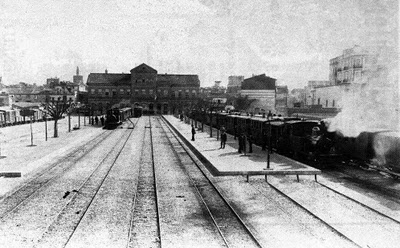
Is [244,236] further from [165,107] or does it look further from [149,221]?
[165,107]

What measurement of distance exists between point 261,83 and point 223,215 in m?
83.1

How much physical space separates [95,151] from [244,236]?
1903 centimetres

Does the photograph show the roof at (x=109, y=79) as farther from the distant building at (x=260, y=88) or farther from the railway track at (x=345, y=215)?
the railway track at (x=345, y=215)

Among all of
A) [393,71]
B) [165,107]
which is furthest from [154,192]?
[165,107]

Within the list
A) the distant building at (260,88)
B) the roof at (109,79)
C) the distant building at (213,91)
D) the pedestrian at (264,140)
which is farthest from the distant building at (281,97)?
the pedestrian at (264,140)

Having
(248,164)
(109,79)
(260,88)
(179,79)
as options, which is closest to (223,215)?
(248,164)

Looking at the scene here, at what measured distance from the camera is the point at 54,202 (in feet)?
41.8

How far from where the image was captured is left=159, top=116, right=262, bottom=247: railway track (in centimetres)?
905

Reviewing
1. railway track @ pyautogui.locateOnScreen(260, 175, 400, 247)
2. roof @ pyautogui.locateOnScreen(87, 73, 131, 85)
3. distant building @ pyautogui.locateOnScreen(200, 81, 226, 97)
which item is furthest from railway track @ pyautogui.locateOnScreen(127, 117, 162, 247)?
distant building @ pyautogui.locateOnScreen(200, 81, 226, 97)

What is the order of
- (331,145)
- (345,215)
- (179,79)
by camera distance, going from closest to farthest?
(345,215), (331,145), (179,79)

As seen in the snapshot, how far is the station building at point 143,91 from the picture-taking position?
320 feet

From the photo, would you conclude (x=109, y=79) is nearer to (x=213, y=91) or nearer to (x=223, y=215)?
(x=213, y=91)

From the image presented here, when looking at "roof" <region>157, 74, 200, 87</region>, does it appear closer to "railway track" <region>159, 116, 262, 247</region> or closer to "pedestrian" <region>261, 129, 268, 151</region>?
"pedestrian" <region>261, 129, 268, 151</region>

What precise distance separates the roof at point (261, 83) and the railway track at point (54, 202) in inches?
2949
